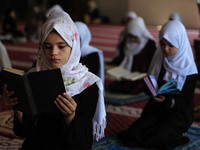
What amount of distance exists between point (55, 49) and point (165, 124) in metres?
1.34

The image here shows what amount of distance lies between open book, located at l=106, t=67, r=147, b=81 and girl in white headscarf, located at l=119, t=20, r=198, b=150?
1.20m

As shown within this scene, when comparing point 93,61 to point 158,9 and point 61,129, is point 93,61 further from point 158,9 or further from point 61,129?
point 158,9

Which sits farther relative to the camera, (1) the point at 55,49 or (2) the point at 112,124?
(2) the point at 112,124

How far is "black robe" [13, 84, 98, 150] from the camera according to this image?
146cm

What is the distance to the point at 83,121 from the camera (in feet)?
4.98

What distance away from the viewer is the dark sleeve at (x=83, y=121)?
1.44 m

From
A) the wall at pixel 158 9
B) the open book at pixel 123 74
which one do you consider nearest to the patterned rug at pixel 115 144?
the open book at pixel 123 74

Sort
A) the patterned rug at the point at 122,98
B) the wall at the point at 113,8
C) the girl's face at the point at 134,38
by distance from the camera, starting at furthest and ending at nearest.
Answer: the wall at the point at 113,8 < the girl's face at the point at 134,38 < the patterned rug at the point at 122,98

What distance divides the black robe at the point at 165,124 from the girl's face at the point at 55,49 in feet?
3.78

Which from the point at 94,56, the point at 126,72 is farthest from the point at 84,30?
the point at 126,72

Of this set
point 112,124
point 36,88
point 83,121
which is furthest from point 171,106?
point 36,88

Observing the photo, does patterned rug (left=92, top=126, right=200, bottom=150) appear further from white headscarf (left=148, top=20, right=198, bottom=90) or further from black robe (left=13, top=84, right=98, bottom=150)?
black robe (left=13, top=84, right=98, bottom=150)

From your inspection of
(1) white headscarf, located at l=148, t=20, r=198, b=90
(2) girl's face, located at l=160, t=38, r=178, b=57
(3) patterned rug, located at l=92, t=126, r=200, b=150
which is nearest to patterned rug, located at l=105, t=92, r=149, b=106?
(3) patterned rug, located at l=92, t=126, r=200, b=150

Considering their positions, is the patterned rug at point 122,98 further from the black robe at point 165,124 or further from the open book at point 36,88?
the open book at point 36,88
